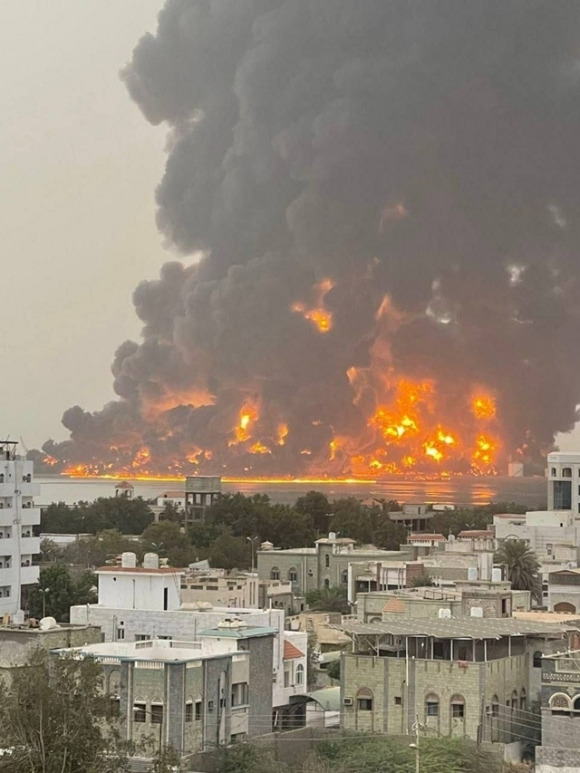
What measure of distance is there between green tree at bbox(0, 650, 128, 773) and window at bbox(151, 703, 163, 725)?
6.91 feet

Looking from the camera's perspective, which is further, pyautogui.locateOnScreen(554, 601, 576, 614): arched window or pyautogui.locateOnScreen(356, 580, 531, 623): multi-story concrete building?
pyautogui.locateOnScreen(554, 601, 576, 614): arched window

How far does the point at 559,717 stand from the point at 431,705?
231cm

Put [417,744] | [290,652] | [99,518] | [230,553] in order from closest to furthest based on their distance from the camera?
[417,744] < [290,652] < [230,553] < [99,518]

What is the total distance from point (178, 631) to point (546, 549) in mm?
31172

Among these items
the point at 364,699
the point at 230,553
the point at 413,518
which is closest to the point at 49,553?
the point at 230,553

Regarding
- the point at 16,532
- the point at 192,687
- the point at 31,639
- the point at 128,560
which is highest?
the point at 16,532

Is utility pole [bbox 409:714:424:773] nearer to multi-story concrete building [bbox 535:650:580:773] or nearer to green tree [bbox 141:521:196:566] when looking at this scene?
multi-story concrete building [bbox 535:650:580:773]

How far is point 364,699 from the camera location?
3073 centimetres

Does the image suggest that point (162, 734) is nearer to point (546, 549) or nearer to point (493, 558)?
point (493, 558)

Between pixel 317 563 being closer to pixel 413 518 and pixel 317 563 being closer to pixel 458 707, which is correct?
pixel 458 707

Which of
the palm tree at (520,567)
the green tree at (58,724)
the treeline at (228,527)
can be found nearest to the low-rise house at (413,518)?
the treeline at (228,527)

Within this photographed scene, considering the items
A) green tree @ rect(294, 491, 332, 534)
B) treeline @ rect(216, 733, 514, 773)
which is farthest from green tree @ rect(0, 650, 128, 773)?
green tree @ rect(294, 491, 332, 534)

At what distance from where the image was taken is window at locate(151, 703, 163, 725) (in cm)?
2634

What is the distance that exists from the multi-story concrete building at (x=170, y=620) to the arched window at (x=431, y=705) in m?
2.70
